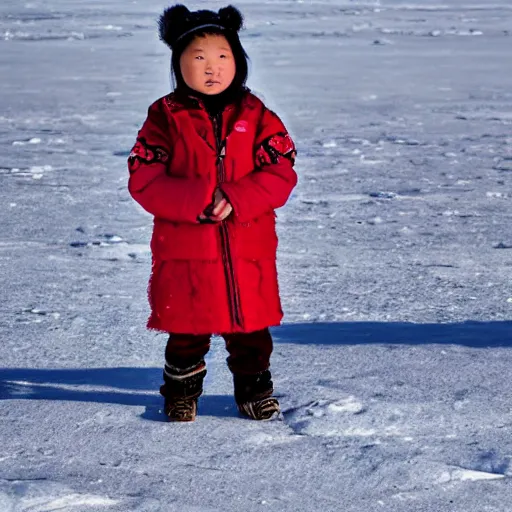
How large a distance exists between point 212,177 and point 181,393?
59cm

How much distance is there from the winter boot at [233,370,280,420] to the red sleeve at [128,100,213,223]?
0.51 meters

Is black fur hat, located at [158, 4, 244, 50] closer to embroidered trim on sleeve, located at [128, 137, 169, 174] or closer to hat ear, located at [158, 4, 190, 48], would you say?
hat ear, located at [158, 4, 190, 48]

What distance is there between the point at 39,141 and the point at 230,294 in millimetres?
6174

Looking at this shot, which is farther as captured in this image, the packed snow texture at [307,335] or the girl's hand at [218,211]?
the girl's hand at [218,211]

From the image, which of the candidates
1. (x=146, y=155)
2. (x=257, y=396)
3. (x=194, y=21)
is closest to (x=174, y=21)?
(x=194, y=21)

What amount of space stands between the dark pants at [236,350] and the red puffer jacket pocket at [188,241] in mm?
239

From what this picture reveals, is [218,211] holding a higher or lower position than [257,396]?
higher

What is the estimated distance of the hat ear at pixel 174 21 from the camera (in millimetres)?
2709

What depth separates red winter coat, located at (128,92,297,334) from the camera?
266 cm

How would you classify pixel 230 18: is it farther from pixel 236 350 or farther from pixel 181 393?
pixel 181 393

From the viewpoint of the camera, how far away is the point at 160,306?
8.98ft

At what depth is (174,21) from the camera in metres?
2.72

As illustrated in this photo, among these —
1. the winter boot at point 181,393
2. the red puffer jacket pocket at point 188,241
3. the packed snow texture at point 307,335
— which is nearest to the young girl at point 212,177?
the red puffer jacket pocket at point 188,241

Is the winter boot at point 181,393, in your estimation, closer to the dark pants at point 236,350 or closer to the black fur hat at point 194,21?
the dark pants at point 236,350
